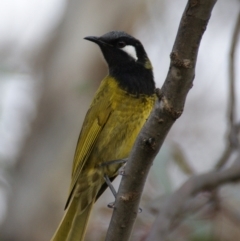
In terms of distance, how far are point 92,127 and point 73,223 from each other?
0.65 m

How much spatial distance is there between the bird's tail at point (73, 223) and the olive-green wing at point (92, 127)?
0.11 meters

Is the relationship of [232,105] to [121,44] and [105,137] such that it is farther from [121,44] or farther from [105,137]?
[121,44]

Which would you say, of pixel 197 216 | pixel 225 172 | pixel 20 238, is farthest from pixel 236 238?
pixel 20 238

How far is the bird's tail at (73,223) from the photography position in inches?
140

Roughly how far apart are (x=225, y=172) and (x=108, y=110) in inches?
43.2

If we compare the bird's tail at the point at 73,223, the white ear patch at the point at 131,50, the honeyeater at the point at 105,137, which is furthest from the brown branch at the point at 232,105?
the bird's tail at the point at 73,223

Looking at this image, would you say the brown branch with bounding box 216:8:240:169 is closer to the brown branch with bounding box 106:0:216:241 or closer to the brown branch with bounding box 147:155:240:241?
the brown branch with bounding box 147:155:240:241

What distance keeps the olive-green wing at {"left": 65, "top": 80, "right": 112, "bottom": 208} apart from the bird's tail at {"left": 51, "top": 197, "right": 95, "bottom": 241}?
11cm

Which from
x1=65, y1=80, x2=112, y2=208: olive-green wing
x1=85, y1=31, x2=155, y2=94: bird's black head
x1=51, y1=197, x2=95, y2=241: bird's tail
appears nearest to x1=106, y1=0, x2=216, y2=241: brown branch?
x1=51, y1=197, x2=95, y2=241: bird's tail

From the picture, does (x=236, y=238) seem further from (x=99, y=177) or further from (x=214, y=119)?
(x=214, y=119)

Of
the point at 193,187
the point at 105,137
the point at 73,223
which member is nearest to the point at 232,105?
the point at 193,187

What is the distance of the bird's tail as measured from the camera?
3.56 metres

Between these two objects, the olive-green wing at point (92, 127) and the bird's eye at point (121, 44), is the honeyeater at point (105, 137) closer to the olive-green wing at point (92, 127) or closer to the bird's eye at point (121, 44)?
the olive-green wing at point (92, 127)

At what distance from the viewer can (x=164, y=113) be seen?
2.24m
